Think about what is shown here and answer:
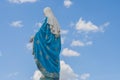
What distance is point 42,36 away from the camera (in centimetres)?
1702

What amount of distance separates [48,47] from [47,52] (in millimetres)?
186

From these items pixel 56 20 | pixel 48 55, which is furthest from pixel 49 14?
pixel 48 55

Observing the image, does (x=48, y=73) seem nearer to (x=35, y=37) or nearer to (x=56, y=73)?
(x=56, y=73)

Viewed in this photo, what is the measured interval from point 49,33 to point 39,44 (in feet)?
1.91

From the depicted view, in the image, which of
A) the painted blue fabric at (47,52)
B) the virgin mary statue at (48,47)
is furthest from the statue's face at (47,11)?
the painted blue fabric at (47,52)

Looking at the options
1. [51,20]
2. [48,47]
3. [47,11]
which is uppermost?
[47,11]

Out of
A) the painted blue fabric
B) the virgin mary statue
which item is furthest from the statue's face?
the painted blue fabric

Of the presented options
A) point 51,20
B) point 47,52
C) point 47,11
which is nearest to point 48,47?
point 47,52

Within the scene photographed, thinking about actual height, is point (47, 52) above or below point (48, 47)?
below

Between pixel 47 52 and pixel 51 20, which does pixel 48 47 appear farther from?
pixel 51 20

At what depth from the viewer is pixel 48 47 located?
16.9 meters

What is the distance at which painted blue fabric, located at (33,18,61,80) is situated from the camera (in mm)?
16562

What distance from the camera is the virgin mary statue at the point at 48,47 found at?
16578 mm

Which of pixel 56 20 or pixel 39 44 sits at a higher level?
pixel 56 20
